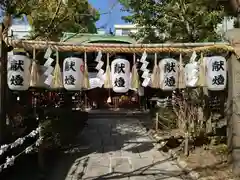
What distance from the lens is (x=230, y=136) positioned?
25.2 feet

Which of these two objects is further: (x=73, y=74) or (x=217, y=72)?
(x=217, y=72)

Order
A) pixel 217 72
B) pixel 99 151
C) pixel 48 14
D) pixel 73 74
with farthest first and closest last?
pixel 48 14 → pixel 99 151 → pixel 217 72 → pixel 73 74

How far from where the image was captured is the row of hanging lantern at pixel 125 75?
23.6 feet

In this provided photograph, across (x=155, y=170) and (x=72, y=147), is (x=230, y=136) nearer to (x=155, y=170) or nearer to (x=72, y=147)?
(x=155, y=170)

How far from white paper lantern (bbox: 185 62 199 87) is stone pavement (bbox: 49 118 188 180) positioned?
214 centimetres

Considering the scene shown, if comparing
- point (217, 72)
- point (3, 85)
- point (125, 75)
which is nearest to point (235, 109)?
point (217, 72)

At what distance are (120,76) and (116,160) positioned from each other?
9.41 feet

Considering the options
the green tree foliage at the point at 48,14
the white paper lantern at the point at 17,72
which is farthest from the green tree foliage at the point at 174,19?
the white paper lantern at the point at 17,72

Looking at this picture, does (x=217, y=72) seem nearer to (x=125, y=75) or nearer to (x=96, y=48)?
(x=125, y=75)

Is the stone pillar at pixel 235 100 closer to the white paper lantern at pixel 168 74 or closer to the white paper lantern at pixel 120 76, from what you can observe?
the white paper lantern at pixel 168 74

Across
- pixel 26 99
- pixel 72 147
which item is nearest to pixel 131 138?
pixel 72 147

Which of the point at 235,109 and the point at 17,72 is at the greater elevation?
the point at 17,72

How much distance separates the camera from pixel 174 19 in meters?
13.4

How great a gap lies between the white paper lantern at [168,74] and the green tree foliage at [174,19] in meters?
4.56
